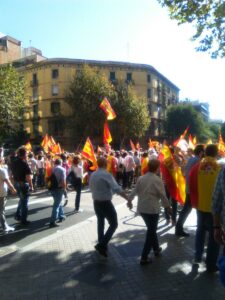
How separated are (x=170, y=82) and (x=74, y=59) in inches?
996

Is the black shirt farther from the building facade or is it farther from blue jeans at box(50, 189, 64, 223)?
the building facade

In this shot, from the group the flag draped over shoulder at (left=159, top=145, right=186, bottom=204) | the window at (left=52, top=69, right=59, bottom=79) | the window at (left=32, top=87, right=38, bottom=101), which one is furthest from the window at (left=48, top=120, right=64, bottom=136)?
the flag draped over shoulder at (left=159, top=145, right=186, bottom=204)

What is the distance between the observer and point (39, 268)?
18.7 ft

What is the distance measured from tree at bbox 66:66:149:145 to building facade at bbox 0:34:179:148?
4.71 meters

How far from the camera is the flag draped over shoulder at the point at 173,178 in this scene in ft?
27.9

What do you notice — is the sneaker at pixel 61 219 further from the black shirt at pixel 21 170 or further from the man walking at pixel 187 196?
the man walking at pixel 187 196

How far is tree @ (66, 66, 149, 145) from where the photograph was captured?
1770 inches

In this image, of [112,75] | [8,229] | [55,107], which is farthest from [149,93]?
[8,229]

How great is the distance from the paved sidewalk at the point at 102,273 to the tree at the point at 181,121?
53962 millimetres

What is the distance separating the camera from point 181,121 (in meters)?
60.1

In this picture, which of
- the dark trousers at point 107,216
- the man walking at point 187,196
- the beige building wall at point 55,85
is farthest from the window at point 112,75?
the dark trousers at point 107,216

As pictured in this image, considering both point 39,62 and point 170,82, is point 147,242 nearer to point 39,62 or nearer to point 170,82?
point 39,62

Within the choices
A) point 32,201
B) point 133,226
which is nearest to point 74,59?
point 32,201

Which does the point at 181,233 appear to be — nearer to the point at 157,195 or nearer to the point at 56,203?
the point at 157,195
